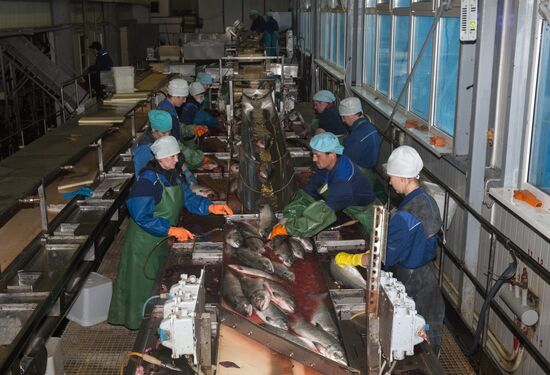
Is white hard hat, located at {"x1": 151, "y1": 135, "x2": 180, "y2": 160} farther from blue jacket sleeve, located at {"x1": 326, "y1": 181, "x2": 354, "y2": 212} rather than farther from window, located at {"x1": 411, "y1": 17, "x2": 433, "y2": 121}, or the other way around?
window, located at {"x1": 411, "y1": 17, "x2": 433, "y2": 121}

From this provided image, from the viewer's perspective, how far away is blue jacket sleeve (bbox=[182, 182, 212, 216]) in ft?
17.2

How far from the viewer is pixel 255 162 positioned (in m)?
6.66

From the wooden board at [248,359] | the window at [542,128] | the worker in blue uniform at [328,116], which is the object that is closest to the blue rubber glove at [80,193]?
the worker in blue uniform at [328,116]

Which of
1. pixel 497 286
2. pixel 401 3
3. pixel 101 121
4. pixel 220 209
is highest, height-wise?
pixel 401 3

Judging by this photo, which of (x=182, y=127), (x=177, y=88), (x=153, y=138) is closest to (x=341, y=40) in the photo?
(x=182, y=127)

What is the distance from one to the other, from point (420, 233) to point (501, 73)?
151 centimetres

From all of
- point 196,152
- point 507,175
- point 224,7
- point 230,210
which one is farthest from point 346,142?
point 224,7

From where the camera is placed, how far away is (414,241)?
4016 millimetres

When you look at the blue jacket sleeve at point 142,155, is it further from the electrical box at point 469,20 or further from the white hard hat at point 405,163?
the electrical box at point 469,20

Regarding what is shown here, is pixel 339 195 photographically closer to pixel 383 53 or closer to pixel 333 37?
pixel 383 53

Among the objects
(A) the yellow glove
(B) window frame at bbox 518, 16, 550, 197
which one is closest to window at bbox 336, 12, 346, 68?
(B) window frame at bbox 518, 16, 550, 197

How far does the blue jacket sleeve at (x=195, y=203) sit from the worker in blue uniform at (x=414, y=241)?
1.69 metres

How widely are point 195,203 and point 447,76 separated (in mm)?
3045

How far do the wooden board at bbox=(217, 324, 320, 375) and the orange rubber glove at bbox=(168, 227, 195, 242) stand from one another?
4.71 ft
